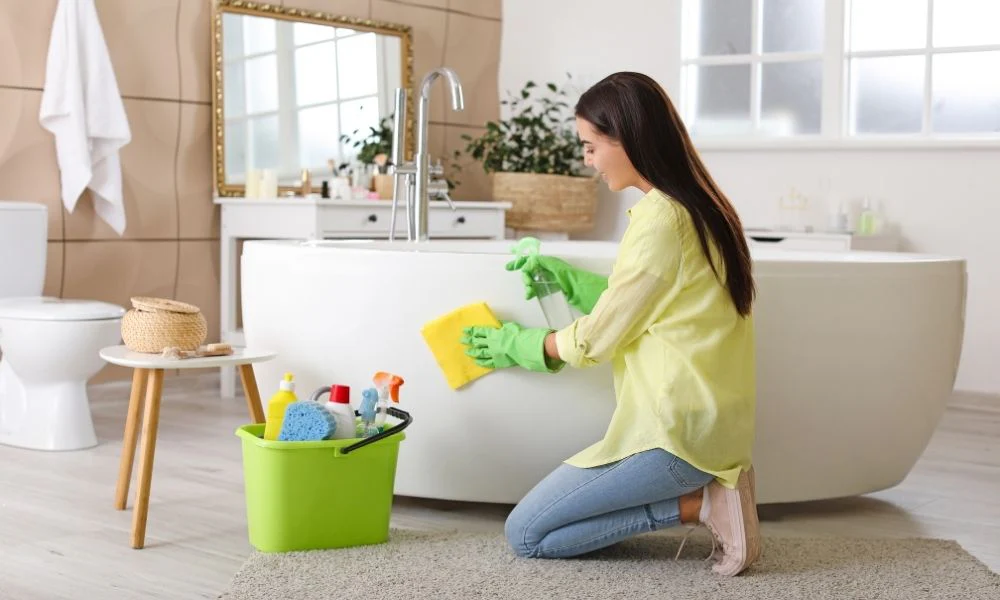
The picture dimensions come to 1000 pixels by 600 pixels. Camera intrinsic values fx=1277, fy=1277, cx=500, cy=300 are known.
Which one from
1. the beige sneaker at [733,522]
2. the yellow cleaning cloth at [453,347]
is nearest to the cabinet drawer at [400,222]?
the yellow cleaning cloth at [453,347]

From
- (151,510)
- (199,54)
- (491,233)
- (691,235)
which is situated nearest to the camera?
(691,235)

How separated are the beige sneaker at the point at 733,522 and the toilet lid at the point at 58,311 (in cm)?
180

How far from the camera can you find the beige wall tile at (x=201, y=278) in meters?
4.54

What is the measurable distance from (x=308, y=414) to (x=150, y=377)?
435 millimetres

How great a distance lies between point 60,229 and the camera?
4.13 metres

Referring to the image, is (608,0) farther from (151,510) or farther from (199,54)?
(151,510)

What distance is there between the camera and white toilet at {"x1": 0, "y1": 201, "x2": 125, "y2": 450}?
134 inches

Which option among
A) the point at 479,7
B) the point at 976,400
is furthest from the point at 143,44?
the point at 976,400

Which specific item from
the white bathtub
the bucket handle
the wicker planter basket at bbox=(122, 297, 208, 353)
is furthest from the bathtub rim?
the bucket handle

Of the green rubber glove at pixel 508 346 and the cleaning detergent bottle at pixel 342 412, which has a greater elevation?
the green rubber glove at pixel 508 346

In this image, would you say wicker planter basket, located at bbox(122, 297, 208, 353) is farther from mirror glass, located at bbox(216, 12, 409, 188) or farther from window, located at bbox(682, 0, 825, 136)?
window, located at bbox(682, 0, 825, 136)

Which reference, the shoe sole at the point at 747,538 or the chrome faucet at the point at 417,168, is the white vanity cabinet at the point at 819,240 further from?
the shoe sole at the point at 747,538

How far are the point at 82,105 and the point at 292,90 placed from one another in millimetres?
908

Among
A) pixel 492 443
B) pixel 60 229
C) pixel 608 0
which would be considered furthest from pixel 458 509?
pixel 608 0
